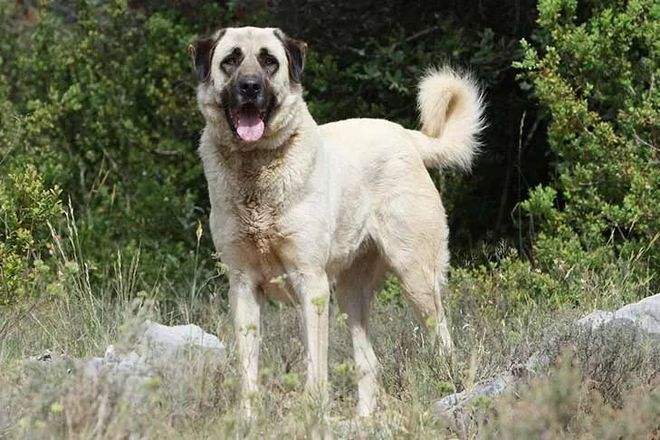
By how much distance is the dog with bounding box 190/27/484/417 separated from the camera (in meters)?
6.30

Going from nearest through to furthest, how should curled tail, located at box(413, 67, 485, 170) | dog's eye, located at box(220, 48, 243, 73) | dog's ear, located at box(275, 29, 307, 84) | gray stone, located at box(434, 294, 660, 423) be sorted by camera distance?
gray stone, located at box(434, 294, 660, 423) < dog's eye, located at box(220, 48, 243, 73) < dog's ear, located at box(275, 29, 307, 84) < curled tail, located at box(413, 67, 485, 170)

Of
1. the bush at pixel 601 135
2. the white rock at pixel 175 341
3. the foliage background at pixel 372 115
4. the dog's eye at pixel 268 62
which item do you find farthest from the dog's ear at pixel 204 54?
the bush at pixel 601 135

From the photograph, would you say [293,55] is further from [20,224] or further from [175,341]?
[20,224]

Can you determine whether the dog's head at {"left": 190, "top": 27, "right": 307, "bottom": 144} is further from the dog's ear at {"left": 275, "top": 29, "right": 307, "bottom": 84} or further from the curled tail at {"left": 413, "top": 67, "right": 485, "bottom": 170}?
the curled tail at {"left": 413, "top": 67, "right": 485, "bottom": 170}

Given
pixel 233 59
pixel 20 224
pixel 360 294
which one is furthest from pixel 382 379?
pixel 20 224

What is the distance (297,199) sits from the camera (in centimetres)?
636

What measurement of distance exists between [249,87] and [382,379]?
5.52ft

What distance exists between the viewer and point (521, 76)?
8.92 metres

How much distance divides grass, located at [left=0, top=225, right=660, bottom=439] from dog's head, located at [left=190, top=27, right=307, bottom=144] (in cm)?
104

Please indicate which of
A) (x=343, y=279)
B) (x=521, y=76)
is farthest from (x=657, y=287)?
(x=343, y=279)

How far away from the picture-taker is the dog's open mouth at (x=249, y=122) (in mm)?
6344

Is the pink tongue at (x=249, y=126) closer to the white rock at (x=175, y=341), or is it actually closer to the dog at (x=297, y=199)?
the dog at (x=297, y=199)

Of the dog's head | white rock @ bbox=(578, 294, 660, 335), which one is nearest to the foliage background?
white rock @ bbox=(578, 294, 660, 335)

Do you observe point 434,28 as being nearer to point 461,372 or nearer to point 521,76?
point 521,76
